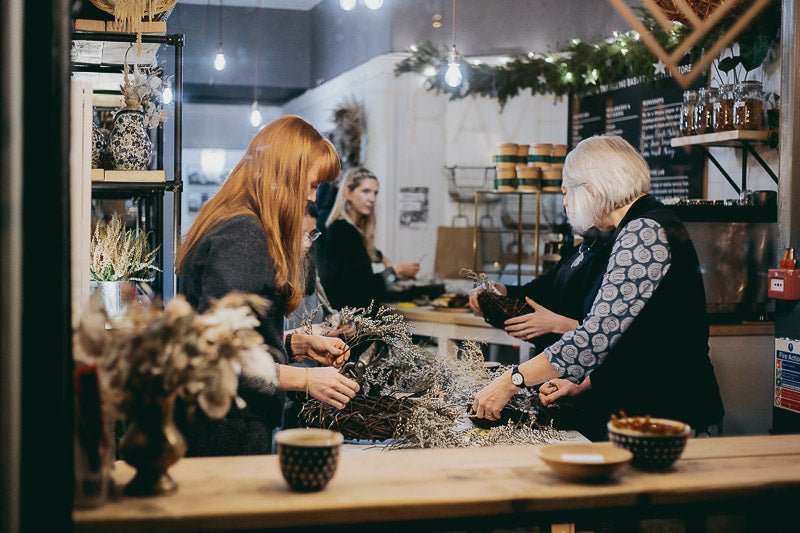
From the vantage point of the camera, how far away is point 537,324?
3.01 metres

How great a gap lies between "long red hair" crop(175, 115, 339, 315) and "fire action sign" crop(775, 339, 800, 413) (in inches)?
76.2

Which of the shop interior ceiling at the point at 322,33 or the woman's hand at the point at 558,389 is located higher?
the shop interior ceiling at the point at 322,33

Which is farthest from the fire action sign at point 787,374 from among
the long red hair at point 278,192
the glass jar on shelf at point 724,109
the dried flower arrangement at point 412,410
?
the long red hair at point 278,192

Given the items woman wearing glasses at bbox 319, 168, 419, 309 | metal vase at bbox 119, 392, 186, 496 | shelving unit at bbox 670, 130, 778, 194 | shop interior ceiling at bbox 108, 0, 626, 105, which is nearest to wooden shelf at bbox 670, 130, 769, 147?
shelving unit at bbox 670, 130, 778, 194

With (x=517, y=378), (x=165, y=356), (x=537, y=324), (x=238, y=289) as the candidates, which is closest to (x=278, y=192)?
(x=238, y=289)

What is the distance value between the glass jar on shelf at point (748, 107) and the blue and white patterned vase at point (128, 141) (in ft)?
9.38

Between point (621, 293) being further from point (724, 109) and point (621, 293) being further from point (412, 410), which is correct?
point (724, 109)

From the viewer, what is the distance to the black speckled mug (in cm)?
149

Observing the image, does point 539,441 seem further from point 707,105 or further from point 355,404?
point 707,105

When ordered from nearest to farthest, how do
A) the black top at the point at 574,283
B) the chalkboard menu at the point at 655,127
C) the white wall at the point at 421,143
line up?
the black top at the point at 574,283, the chalkboard menu at the point at 655,127, the white wall at the point at 421,143

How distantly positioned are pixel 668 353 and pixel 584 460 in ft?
Answer: 3.05

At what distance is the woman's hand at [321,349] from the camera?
2.44 m

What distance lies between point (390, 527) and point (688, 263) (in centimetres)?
136

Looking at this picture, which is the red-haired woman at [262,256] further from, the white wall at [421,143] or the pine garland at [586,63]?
the white wall at [421,143]
